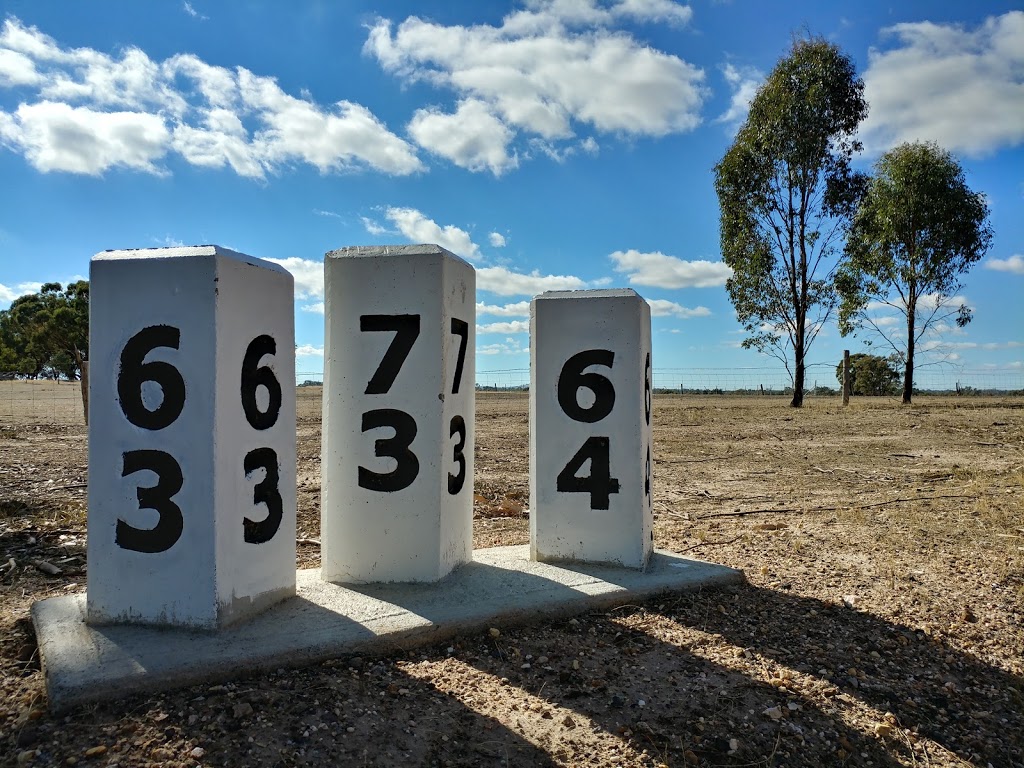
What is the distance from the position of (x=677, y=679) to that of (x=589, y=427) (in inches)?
71.5

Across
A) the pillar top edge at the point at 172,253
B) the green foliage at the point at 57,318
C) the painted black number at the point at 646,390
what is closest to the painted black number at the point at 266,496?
the pillar top edge at the point at 172,253

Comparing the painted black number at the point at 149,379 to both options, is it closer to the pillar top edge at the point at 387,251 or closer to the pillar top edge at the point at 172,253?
the pillar top edge at the point at 172,253

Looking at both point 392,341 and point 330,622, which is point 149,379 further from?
point 330,622

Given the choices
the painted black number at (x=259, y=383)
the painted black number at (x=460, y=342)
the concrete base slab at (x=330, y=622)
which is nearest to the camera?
the concrete base slab at (x=330, y=622)

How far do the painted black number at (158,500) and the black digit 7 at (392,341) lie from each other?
123cm

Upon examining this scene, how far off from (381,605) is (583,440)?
68.9 inches

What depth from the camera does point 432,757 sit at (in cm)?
268

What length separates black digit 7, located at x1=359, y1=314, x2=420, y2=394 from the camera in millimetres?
4199

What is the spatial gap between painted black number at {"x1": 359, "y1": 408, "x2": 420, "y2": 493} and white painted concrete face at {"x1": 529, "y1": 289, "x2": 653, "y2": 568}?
0.92 m

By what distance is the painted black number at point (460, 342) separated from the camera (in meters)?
4.41

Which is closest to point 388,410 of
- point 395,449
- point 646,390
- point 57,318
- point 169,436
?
point 395,449

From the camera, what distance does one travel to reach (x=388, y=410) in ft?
13.9

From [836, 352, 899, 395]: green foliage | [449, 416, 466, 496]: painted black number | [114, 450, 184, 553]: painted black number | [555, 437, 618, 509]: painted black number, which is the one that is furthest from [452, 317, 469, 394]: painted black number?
[836, 352, 899, 395]: green foliage

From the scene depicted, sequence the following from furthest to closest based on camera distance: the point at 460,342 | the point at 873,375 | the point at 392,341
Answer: the point at 873,375 → the point at 460,342 → the point at 392,341
